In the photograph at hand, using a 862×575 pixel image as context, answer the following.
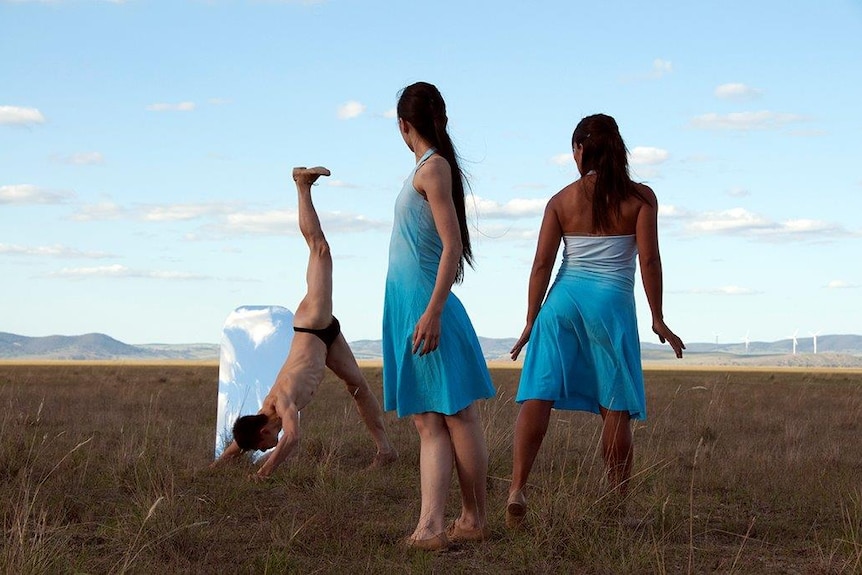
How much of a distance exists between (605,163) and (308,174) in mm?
1665

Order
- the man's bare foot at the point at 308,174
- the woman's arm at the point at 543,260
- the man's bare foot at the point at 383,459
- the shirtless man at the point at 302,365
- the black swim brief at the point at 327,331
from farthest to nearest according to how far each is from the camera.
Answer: the man's bare foot at the point at 383,459 → the black swim brief at the point at 327,331 → the shirtless man at the point at 302,365 → the man's bare foot at the point at 308,174 → the woman's arm at the point at 543,260

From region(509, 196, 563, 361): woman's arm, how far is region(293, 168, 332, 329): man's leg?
5.20ft

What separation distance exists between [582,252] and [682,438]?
18.2 feet

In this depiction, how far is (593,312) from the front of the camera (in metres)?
5.06

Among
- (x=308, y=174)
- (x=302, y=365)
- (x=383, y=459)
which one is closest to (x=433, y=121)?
(x=308, y=174)

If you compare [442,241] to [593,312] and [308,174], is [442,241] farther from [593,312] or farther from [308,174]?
[308,174]

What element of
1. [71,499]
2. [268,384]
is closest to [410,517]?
[71,499]

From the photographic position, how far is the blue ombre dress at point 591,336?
5.07m

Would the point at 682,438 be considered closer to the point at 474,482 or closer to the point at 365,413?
the point at 365,413

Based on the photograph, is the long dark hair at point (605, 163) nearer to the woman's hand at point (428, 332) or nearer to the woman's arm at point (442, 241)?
the woman's arm at point (442, 241)

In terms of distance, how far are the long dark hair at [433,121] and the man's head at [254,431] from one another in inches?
97.0

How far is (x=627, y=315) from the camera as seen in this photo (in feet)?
16.8

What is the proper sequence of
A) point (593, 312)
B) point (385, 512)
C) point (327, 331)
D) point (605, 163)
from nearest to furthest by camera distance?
point (593, 312), point (605, 163), point (385, 512), point (327, 331)

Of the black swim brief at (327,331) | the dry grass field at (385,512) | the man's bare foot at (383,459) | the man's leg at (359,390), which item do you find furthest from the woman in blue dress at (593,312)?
the man's bare foot at (383,459)
